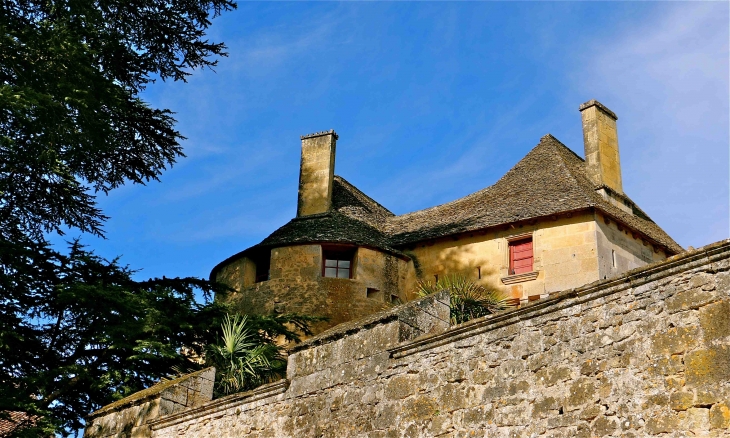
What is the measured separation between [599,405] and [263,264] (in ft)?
55.2

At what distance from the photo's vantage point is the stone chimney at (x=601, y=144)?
910 inches

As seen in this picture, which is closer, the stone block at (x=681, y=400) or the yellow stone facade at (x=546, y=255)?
the stone block at (x=681, y=400)

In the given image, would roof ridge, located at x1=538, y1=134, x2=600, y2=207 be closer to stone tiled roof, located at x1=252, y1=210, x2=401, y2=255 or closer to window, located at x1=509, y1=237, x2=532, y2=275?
window, located at x1=509, y1=237, x2=532, y2=275

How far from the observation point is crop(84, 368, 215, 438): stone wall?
10.5 m

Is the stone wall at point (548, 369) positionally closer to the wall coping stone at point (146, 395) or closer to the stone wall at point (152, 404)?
the stone wall at point (152, 404)

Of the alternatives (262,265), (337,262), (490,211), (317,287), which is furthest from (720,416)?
(262,265)

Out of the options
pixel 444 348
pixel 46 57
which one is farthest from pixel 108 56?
pixel 444 348

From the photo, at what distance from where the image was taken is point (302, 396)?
8805 millimetres

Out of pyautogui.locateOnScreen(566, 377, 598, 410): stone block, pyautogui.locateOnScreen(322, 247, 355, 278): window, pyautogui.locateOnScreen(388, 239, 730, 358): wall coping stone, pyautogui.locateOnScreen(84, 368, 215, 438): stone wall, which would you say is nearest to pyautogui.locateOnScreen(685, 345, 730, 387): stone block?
pyautogui.locateOnScreen(388, 239, 730, 358): wall coping stone

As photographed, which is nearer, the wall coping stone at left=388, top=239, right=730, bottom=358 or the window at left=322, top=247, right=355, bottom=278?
the wall coping stone at left=388, top=239, right=730, bottom=358

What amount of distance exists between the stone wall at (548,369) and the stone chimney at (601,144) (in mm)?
15867

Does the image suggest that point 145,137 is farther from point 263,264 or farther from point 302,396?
point 302,396

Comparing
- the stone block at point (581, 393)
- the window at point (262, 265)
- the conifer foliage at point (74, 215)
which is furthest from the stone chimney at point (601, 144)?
the stone block at point (581, 393)

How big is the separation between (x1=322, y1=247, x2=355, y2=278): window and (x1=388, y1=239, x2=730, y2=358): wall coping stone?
13.6 metres
